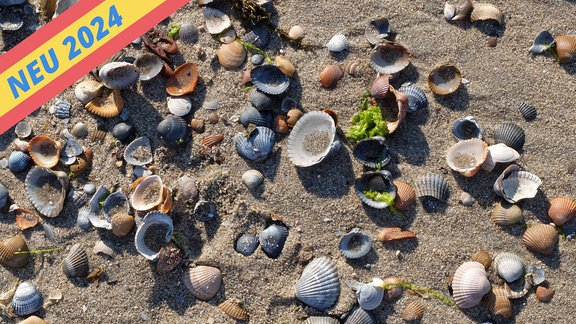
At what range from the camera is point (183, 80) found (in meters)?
5.37

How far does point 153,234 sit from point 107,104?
54.4 inches

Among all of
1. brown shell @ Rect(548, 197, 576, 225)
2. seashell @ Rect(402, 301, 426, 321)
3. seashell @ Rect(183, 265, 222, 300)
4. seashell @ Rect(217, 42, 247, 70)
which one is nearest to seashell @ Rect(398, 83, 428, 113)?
brown shell @ Rect(548, 197, 576, 225)

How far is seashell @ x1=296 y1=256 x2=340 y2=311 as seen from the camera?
4750 mm

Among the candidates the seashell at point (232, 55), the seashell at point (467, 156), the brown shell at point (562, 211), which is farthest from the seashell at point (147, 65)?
the brown shell at point (562, 211)

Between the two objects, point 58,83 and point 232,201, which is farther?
point 58,83

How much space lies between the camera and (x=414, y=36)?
534 centimetres

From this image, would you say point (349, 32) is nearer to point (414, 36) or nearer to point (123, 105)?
point (414, 36)

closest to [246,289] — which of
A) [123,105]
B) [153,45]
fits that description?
[123,105]

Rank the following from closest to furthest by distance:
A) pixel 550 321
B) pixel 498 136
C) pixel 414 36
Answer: pixel 550 321, pixel 498 136, pixel 414 36

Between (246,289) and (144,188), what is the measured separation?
4.19 feet

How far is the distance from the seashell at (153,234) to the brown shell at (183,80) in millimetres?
1199

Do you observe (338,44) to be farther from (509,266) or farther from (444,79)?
(509,266)

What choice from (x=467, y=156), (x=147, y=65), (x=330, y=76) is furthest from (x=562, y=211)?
(x=147, y=65)

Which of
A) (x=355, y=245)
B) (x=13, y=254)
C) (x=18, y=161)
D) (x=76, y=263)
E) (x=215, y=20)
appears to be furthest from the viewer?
(x=215, y=20)
